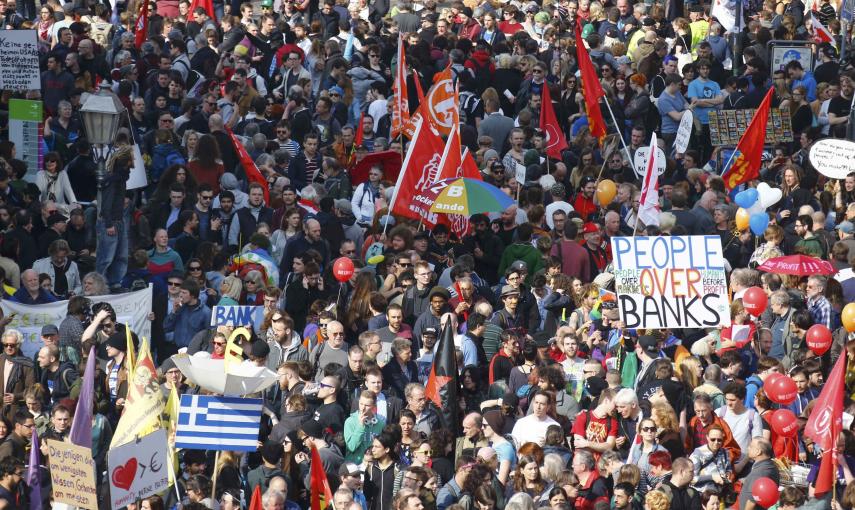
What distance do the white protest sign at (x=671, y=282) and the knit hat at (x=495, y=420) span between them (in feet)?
6.07

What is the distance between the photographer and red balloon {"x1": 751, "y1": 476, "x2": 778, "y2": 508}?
46.2 feet

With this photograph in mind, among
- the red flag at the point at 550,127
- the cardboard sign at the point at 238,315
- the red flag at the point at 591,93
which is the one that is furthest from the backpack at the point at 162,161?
the red flag at the point at 591,93

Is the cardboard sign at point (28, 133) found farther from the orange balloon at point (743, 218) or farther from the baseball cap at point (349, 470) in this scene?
the baseball cap at point (349, 470)

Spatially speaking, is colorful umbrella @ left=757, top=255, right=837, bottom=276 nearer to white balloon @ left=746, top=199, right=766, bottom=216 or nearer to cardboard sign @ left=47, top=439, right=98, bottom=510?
white balloon @ left=746, top=199, right=766, bottom=216

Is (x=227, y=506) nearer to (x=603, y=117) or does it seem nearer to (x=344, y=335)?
(x=344, y=335)

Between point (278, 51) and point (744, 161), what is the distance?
676cm

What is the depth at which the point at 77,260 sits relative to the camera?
19.8m

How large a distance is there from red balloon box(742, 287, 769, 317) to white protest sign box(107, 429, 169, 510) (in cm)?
552

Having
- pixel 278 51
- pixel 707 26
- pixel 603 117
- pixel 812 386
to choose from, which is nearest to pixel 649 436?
pixel 812 386

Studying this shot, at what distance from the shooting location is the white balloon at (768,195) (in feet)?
67.6

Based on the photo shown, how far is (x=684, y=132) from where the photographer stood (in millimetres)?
22828

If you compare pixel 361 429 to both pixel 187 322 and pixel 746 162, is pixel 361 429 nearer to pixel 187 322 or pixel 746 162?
pixel 187 322

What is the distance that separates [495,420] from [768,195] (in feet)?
21.1

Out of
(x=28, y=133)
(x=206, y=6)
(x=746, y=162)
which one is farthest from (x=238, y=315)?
(x=206, y=6)
